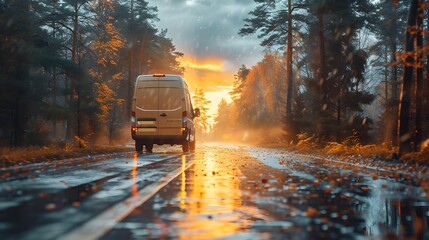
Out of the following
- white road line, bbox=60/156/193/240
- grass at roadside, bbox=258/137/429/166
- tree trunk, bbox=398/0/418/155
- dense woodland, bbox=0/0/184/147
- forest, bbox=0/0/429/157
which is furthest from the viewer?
dense woodland, bbox=0/0/184/147

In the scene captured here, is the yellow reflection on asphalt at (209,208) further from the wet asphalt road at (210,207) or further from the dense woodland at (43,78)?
the dense woodland at (43,78)

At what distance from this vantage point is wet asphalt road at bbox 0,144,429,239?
4816 mm

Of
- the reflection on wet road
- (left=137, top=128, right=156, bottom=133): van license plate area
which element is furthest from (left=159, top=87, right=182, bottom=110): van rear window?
the reflection on wet road

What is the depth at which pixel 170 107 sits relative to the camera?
74.8ft

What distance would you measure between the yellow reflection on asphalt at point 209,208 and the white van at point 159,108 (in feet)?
41.1

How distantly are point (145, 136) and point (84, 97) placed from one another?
8.43 metres

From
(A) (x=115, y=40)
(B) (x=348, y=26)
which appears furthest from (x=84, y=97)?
(B) (x=348, y=26)

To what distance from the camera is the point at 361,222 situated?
5.39 meters

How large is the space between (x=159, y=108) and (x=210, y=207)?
54.4ft

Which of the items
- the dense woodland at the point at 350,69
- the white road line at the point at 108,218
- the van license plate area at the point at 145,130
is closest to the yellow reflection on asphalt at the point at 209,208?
the white road line at the point at 108,218

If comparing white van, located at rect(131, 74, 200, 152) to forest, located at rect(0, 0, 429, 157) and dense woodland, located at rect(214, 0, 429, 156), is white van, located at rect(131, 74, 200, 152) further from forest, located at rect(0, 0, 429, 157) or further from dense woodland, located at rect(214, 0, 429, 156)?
dense woodland, located at rect(214, 0, 429, 156)

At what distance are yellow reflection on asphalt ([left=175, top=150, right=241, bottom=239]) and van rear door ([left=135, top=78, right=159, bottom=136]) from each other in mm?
12573

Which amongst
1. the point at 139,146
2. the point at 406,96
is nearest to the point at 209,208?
the point at 406,96

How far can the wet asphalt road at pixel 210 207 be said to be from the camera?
4.82 meters
